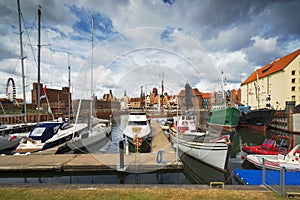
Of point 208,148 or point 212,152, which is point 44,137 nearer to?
point 208,148

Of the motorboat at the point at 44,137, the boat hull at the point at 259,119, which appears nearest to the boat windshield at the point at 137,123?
the motorboat at the point at 44,137

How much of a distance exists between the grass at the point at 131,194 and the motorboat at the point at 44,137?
26.8 ft

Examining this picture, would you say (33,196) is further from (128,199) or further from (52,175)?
(52,175)

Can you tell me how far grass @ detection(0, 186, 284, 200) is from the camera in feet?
17.3

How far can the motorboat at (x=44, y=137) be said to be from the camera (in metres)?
13.0

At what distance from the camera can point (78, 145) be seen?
1526 cm

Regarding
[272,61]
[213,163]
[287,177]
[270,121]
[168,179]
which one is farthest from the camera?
[272,61]

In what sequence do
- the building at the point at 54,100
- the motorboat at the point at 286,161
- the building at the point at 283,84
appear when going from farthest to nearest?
1. the building at the point at 54,100
2. the building at the point at 283,84
3. the motorboat at the point at 286,161

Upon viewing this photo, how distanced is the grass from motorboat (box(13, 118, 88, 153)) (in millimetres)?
8160

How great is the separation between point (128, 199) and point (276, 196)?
4618 mm

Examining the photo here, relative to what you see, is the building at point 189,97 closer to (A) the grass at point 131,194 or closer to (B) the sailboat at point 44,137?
(A) the grass at point 131,194

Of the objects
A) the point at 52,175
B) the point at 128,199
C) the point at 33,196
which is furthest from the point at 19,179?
the point at 128,199

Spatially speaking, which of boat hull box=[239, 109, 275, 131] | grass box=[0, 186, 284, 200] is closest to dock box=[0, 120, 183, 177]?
grass box=[0, 186, 284, 200]

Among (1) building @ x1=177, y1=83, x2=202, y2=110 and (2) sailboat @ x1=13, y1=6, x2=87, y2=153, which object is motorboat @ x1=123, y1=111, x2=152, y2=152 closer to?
(1) building @ x1=177, y1=83, x2=202, y2=110
